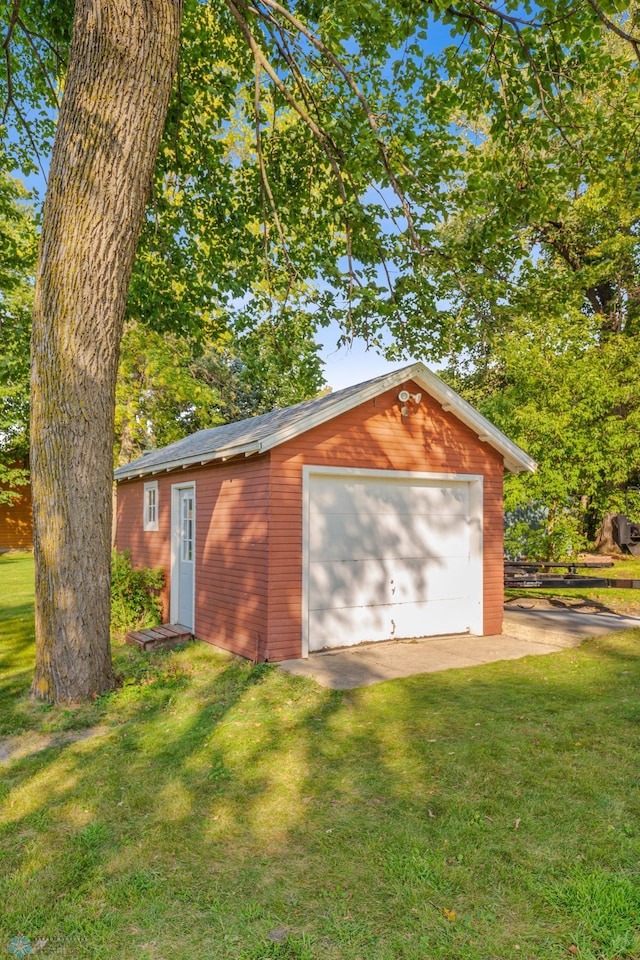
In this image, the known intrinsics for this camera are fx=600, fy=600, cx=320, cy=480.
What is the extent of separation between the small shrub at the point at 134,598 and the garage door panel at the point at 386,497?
4.20 m

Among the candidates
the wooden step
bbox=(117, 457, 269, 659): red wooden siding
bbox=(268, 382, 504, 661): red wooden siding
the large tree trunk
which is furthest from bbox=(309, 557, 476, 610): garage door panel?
the large tree trunk

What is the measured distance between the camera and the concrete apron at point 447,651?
279 inches

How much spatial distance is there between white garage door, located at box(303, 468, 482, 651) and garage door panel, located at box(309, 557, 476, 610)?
14 mm

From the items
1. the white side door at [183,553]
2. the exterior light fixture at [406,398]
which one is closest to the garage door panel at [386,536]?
the exterior light fixture at [406,398]

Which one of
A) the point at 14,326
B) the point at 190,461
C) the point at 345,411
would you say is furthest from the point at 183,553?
the point at 14,326

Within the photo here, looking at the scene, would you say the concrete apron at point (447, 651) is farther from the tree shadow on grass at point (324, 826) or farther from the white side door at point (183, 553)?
the white side door at point (183, 553)

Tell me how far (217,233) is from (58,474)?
21.0 feet

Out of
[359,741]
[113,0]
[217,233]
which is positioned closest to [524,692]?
[359,741]

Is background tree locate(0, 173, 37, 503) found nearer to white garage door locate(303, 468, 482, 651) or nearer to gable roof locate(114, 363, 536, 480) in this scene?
gable roof locate(114, 363, 536, 480)

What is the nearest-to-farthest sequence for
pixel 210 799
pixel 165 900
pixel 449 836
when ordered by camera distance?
1. pixel 165 900
2. pixel 449 836
3. pixel 210 799

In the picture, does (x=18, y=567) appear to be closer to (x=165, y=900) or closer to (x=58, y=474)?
(x=58, y=474)

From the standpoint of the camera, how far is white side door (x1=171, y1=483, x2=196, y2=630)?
391 inches

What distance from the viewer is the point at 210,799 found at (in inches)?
161

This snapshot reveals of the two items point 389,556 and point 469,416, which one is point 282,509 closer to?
point 389,556
